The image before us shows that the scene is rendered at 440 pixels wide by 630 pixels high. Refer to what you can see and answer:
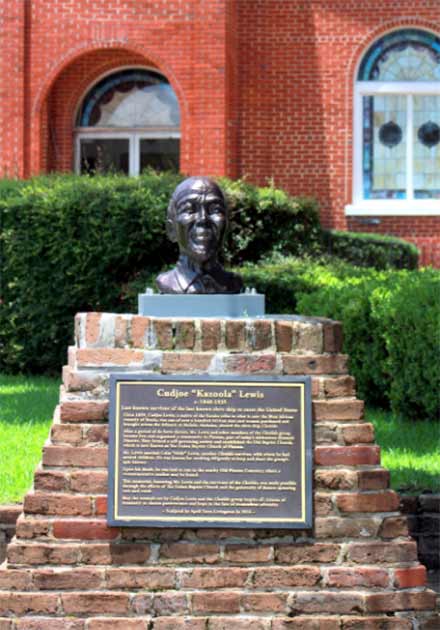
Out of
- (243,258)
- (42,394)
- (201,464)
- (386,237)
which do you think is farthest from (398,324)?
(386,237)

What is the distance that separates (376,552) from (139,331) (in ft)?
4.94

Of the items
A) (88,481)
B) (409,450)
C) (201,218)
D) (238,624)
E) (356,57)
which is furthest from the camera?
(356,57)

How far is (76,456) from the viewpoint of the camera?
5.61 metres

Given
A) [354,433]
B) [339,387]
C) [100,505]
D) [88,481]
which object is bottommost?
[100,505]

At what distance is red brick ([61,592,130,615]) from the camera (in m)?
5.53

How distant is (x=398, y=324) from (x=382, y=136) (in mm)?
9684

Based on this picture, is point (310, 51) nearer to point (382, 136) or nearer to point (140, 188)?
point (382, 136)

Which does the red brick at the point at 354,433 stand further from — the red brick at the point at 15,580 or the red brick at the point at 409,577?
the red brick at the point at 15,580

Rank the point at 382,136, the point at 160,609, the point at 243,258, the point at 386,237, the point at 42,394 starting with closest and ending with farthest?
the point at 160,609 → the point at 42,394 → the point at 243,258 → the point at 386,237 → the point at 382,136

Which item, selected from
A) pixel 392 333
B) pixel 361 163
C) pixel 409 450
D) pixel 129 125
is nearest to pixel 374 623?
pixel 409 450

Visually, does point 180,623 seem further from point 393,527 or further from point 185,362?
point 185,362

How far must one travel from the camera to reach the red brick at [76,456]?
5609mm

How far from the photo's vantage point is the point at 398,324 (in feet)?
33.1

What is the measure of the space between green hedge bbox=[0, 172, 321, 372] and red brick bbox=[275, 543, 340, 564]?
335 inches
